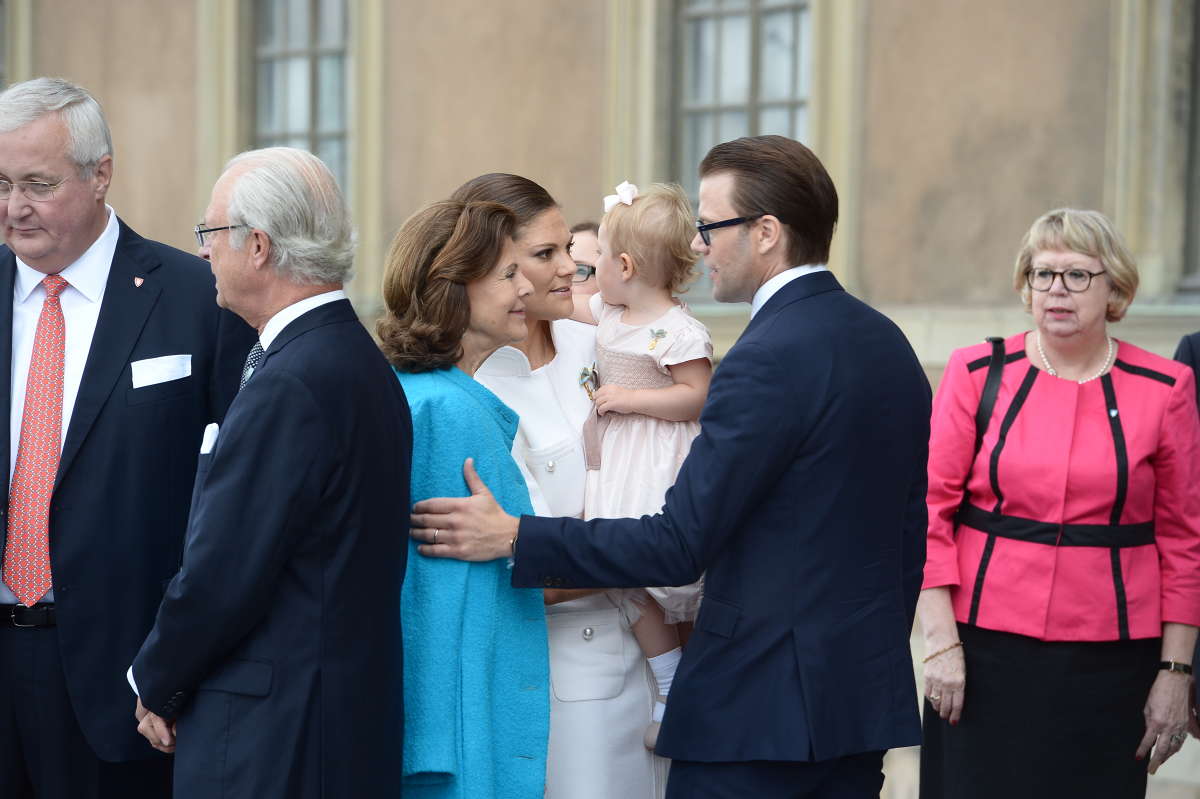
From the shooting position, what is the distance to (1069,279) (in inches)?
157

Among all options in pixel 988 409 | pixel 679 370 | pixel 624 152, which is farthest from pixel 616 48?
pixel 679 370

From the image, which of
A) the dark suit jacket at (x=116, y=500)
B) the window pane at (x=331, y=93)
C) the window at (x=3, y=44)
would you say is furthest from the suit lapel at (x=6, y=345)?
the window at (x=3, y=44)

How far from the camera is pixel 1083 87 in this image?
6609mm

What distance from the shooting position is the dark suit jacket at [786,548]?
108 inches

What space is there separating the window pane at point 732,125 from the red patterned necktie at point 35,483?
17.8ft

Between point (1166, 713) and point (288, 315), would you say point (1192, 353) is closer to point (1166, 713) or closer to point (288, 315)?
point (1166, 713)

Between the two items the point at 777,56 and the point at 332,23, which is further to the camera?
the point at 332,23

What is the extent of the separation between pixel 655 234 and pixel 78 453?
52.4 inches

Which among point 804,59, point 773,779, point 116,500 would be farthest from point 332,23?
point 773,779

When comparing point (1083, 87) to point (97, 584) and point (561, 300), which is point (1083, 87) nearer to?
point (561, 300)

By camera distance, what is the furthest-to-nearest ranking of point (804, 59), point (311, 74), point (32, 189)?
1. point (311, 74)
2. point (804, 59)
3. point (32, 189)

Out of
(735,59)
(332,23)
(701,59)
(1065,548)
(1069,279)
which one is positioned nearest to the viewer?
(1065,548)

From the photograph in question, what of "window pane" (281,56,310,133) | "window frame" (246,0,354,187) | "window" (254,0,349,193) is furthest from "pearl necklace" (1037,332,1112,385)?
"window pane" (281,56,310,133)

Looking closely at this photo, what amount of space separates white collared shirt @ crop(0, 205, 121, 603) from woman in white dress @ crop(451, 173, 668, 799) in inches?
33.4
